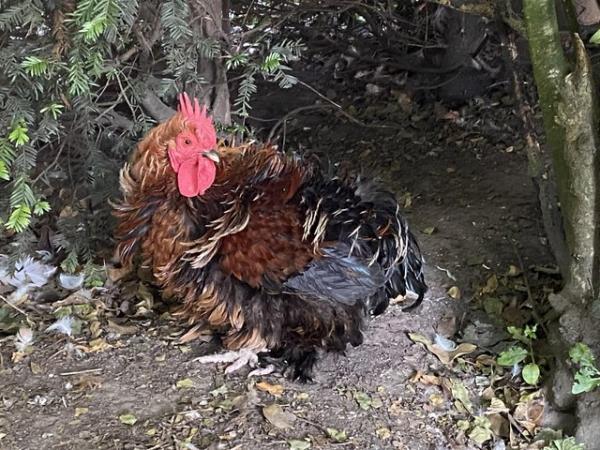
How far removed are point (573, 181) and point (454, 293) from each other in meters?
0.93

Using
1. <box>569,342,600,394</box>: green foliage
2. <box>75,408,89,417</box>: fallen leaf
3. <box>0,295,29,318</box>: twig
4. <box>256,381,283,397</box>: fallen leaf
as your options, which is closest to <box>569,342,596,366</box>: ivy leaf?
<box>569,342,600,394</box>: green foliage

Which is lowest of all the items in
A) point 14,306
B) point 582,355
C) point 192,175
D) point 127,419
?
point 14,306

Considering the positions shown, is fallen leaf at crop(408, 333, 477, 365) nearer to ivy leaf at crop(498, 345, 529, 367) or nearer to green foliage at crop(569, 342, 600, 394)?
ivy leaf at crop(498, 345, 529, 367)

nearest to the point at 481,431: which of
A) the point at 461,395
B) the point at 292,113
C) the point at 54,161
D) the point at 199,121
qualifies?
the point at 461,395

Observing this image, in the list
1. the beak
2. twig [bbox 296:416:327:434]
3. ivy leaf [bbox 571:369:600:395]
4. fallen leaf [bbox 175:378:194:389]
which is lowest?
fallen leaf [bbox 175:378:194:389]

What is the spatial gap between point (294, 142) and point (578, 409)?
2663 millimetres

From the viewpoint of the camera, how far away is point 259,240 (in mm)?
2785

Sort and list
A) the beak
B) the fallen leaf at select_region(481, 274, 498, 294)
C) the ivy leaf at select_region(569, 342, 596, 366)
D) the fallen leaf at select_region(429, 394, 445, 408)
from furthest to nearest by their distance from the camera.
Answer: the fallen leaf at select_region(481, 274, 498, 294)
the fallen leaf at select_region(429, 394, 445, 408)
the beak
the ivy leaf at select_region(569, 342, 596, 366)

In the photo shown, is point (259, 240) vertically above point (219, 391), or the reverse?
point (259, 240)

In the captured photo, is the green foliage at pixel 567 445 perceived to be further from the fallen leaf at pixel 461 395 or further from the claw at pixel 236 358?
the claw at pixel 236 358

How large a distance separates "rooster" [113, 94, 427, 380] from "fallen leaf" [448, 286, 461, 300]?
42 centimetres

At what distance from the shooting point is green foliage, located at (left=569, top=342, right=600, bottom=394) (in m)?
2.62

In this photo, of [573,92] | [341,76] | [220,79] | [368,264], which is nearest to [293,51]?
[220,79]

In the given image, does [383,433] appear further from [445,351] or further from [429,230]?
[429,230]
